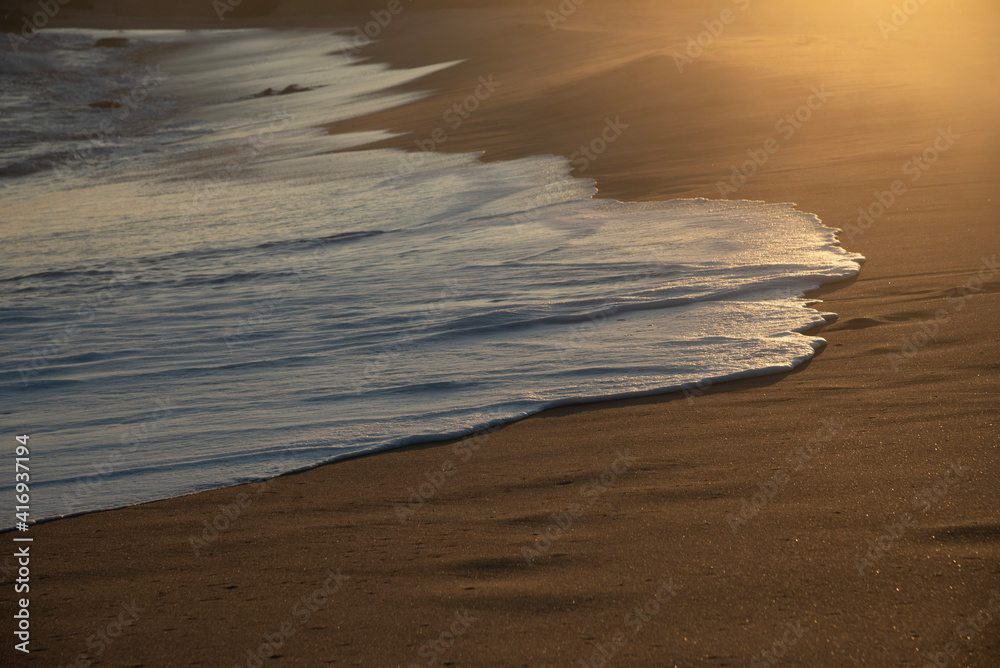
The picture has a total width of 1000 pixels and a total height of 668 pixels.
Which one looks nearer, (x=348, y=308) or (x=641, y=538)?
(x=641, y=538)

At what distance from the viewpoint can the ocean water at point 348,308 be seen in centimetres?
407

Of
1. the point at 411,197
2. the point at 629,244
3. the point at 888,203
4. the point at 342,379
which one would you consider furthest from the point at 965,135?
the point at 342,379

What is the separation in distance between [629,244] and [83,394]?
4144mm

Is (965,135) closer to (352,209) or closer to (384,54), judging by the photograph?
(352,209)

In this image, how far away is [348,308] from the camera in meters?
6.07

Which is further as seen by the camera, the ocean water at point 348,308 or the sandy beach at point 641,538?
the ocean water at point 348,308

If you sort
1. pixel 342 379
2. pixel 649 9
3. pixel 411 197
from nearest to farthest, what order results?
pixel 342 379
pixel 411 197
pixel 649 9

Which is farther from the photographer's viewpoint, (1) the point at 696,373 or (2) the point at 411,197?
(2) the point at 411,197

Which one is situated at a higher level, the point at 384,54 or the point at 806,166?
the point at 384,54

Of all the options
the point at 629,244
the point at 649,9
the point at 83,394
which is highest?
the point at 649,9

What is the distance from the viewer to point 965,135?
28.6 feet

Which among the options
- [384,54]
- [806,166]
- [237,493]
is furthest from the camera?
[384,54]

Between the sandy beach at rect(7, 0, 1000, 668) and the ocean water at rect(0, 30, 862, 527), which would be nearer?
the sandy beach at rect(7, 0, 1000, 668)

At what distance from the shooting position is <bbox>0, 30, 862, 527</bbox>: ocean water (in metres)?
4.07
